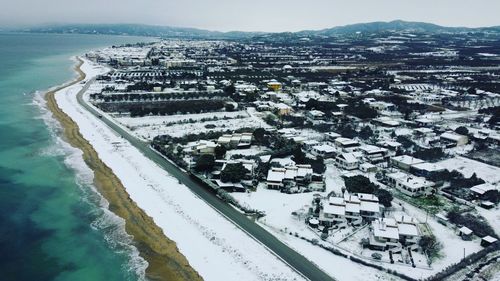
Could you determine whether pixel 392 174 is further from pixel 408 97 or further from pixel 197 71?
pixel 197 71

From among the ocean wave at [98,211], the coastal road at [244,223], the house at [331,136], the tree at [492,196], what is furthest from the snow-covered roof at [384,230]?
the house at [331,136]

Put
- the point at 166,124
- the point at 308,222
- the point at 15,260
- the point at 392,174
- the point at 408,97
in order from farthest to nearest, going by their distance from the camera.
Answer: the point at 408,97, the point at 166,124, the point at 392,174, the point at 308,222, the point at 15,260

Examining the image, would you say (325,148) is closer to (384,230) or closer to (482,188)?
(482,188)

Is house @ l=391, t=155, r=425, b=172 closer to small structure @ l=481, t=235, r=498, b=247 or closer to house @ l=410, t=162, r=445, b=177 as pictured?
house @ l=410, t=162, r=445, b=177

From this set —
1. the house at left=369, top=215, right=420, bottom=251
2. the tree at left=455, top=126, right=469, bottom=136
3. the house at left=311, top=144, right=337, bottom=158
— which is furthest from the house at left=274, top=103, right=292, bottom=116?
the house at left=369, top=215, right=420, bottom=251

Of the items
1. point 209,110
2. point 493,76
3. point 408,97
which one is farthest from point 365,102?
point 493,76

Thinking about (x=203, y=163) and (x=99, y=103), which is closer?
(x=203, y=163)
